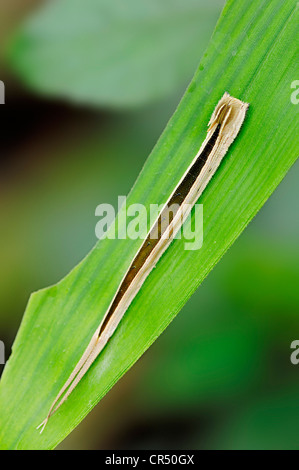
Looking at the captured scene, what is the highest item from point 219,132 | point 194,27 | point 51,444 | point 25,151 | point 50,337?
point 194,27

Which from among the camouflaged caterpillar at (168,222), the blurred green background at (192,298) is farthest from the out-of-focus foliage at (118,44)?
the camouflaged caterpillar at (168,222)

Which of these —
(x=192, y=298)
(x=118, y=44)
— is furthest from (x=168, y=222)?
(x=118, y=44)

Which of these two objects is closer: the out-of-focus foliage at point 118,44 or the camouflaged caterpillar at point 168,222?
the camouflaged caterpillar at point 168,222

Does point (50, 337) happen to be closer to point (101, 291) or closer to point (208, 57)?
point (101, 291)

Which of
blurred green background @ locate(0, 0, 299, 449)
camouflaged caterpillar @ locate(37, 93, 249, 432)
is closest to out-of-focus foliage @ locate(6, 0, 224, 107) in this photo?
blurred green background @ locate(0, 0, 299, 449)

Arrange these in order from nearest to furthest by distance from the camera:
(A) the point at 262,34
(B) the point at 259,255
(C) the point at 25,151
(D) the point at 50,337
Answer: (A) the point at 262,34 < (D) the point at 50,337 < (B) the point at 259,255 < (C) the point at 25,151

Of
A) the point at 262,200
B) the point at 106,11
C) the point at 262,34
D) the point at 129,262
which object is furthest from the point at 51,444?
the point at 106,11

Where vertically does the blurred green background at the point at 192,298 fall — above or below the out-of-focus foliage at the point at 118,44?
below

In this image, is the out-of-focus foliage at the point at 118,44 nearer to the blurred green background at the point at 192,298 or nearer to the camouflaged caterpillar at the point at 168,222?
the blurred green background at the point at 192,298
